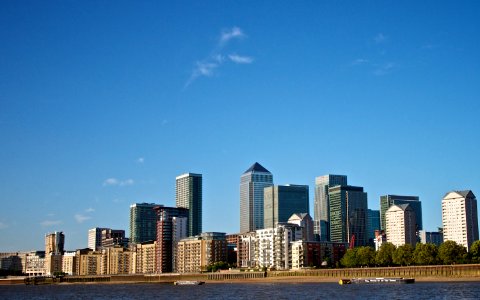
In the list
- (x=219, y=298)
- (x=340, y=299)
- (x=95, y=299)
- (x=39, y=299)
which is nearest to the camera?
(x=340, y=299)

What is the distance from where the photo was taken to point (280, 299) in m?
138

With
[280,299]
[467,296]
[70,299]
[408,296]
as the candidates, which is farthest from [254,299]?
[70,299]

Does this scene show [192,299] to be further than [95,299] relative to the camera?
No

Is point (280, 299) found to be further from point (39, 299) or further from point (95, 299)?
point (39, 299)

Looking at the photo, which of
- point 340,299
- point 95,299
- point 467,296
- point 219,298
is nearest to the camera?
point 467,296

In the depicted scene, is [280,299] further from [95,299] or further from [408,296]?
[95,299]

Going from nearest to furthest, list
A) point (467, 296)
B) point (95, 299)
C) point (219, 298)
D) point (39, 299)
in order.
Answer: point (467, 296)
point (219, 298)
point (95, 299)
point (39, 299)

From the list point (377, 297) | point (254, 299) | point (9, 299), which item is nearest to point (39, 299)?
point (9, 299)

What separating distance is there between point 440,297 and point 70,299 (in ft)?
294

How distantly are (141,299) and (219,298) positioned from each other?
19.5 metres

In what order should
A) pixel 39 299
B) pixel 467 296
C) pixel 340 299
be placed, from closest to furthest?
pixel 467 296 → pixel 340 299 → pixel 39 299

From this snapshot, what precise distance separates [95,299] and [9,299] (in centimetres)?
2929

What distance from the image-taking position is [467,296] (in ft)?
409

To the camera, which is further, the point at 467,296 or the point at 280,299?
the point at 280,299
